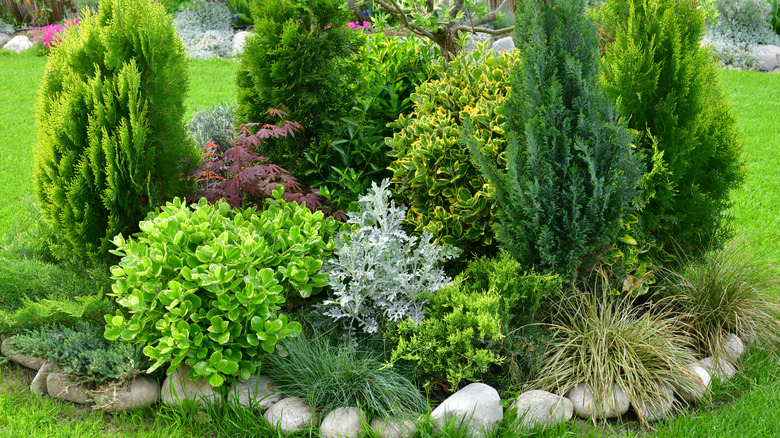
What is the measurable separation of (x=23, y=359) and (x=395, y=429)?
249cm

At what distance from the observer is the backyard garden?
3.34m

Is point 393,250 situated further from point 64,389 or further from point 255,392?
point 64,389

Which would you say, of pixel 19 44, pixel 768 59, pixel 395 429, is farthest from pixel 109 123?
pixel 768 59

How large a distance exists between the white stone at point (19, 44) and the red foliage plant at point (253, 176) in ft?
38.1

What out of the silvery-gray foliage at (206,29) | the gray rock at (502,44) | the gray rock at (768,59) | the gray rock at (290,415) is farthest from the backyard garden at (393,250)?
the gray rock at (768,59)

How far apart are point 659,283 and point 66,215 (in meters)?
4.06

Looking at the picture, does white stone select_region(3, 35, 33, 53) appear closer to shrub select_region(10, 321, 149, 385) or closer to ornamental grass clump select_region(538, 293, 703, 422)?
shrub select_region(10, 321, 149, 385)

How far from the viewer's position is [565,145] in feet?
11.5

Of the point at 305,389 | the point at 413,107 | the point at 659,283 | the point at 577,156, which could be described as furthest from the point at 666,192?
the point at 305,389

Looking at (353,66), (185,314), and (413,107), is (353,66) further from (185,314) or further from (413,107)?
(185,314)

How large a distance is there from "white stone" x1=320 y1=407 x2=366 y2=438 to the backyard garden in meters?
0.01

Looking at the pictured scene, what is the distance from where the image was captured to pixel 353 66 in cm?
475

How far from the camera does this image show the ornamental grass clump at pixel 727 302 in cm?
396

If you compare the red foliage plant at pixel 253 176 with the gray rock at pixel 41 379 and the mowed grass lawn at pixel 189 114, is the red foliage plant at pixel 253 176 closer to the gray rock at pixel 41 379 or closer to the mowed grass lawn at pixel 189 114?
the gray rock at pixel 41 379
